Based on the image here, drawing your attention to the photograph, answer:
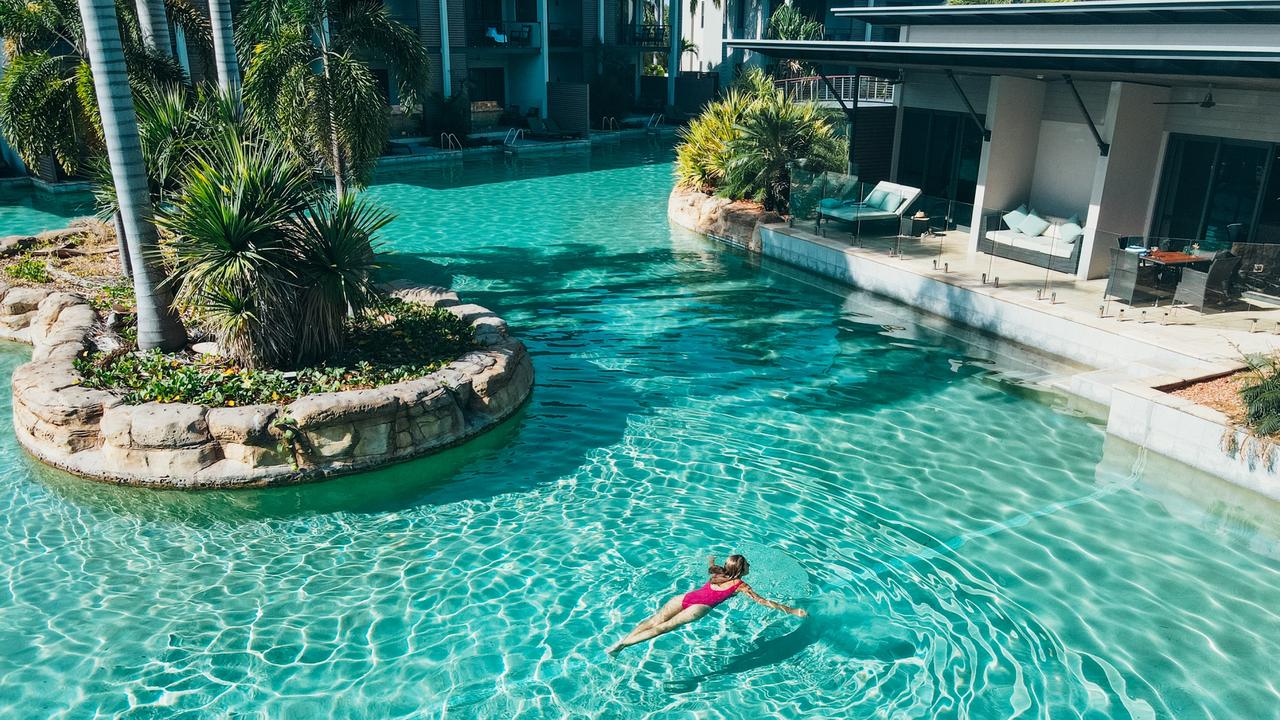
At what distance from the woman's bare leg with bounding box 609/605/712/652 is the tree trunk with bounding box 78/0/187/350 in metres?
7.52

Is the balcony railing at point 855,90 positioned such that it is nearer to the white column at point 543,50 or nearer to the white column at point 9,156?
the white column at point 543,50

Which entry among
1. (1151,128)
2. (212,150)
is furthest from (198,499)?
(1151,128)

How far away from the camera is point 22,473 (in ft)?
33.4

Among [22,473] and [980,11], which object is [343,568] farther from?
[980,11]

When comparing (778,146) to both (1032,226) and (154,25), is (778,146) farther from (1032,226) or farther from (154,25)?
(154,25)

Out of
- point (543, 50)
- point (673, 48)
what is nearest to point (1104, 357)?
point (543, 50)

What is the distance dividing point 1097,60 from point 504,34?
29643mm

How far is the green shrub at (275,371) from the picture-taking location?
10523mm

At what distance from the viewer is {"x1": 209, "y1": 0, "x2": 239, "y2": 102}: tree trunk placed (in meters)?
14.5

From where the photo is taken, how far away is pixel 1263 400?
9812mm

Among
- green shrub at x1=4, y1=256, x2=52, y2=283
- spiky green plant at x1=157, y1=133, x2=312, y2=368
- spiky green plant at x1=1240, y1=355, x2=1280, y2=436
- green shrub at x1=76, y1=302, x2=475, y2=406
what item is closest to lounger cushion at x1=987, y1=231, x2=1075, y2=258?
spiky green plant at x1=1240, y1=355, x2=1280, y2=436

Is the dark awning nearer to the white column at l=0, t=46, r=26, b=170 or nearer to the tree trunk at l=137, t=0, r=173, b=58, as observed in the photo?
the tree trunk at l=137, t=0, r=173, b=58

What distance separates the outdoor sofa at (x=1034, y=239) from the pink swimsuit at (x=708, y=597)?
1079 centimetres

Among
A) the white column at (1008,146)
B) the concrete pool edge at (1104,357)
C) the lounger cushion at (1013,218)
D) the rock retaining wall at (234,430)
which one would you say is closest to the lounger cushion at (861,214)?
the concrete pool edge at (1104,357)
